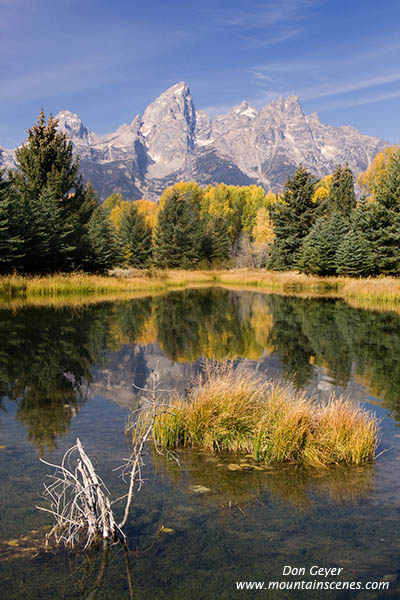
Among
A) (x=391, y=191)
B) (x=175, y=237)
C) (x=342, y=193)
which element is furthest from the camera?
(x=175, y=237)

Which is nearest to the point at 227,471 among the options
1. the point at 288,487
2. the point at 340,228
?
the point at 288,487

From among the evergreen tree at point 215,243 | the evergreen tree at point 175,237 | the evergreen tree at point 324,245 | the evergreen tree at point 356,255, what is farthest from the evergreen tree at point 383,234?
the evergreen tree at point 215,243

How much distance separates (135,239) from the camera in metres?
80.3

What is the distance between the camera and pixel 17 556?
13.5ft

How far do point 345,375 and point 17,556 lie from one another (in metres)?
9.48

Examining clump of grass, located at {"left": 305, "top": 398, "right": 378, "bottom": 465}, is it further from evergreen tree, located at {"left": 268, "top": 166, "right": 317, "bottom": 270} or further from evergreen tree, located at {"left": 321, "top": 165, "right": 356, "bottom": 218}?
evergreen tree, located at {"left": 321, "top": 165, "right": 356, "bottom": 218}

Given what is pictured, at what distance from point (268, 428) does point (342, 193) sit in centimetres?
5937

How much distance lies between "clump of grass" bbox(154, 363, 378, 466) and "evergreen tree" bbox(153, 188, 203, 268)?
2713 inches

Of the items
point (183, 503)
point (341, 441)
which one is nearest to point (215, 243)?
point (341, 441)

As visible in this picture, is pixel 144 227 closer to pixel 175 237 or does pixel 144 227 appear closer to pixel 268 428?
pixel 175 237

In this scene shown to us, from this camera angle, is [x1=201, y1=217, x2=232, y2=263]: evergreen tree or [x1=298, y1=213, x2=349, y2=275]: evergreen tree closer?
[x1=298, y1=213, x2=349, y2=275]: evergreen tree

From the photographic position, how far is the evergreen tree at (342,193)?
201 ft

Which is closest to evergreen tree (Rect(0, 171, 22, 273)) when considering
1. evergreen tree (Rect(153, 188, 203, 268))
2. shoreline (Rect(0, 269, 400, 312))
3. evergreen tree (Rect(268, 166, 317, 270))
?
shoreline (Rect(0, 269, 400, 312))

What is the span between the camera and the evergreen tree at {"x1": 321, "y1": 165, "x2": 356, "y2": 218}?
61312 mm
